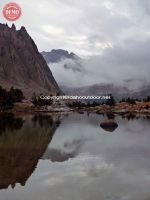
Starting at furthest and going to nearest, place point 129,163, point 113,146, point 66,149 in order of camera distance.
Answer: point 113,146, point 66,149, point 129,163

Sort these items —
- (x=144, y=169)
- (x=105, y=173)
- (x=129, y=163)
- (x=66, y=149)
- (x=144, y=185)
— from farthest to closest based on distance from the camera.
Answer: (x=66, y=149) → (x=129, y=163) → (x=144, y=169) → (x=105, y=173) → (x=144, y=185)

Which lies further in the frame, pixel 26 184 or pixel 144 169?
pixel 144 169

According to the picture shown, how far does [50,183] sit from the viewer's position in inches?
1437

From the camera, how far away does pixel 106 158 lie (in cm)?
5200

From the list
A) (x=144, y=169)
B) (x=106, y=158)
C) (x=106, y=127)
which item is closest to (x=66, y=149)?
(x=106, y=158)

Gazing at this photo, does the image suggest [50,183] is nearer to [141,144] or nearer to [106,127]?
[141,144]

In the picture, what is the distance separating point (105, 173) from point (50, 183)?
7500mm

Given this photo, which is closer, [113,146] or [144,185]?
[144,185]

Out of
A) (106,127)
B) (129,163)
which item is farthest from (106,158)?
(106,127)

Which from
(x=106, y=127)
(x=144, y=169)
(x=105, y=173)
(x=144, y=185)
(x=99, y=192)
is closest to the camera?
(x=99, y=192)

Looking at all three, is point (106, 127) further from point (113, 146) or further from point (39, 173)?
point (39, 173)

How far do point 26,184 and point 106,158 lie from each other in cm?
1827

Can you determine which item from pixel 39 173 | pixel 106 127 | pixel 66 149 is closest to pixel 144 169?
pixel 39 173

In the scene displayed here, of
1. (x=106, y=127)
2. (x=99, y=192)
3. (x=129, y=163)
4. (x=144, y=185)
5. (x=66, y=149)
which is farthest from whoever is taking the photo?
(x=106, y=127)
